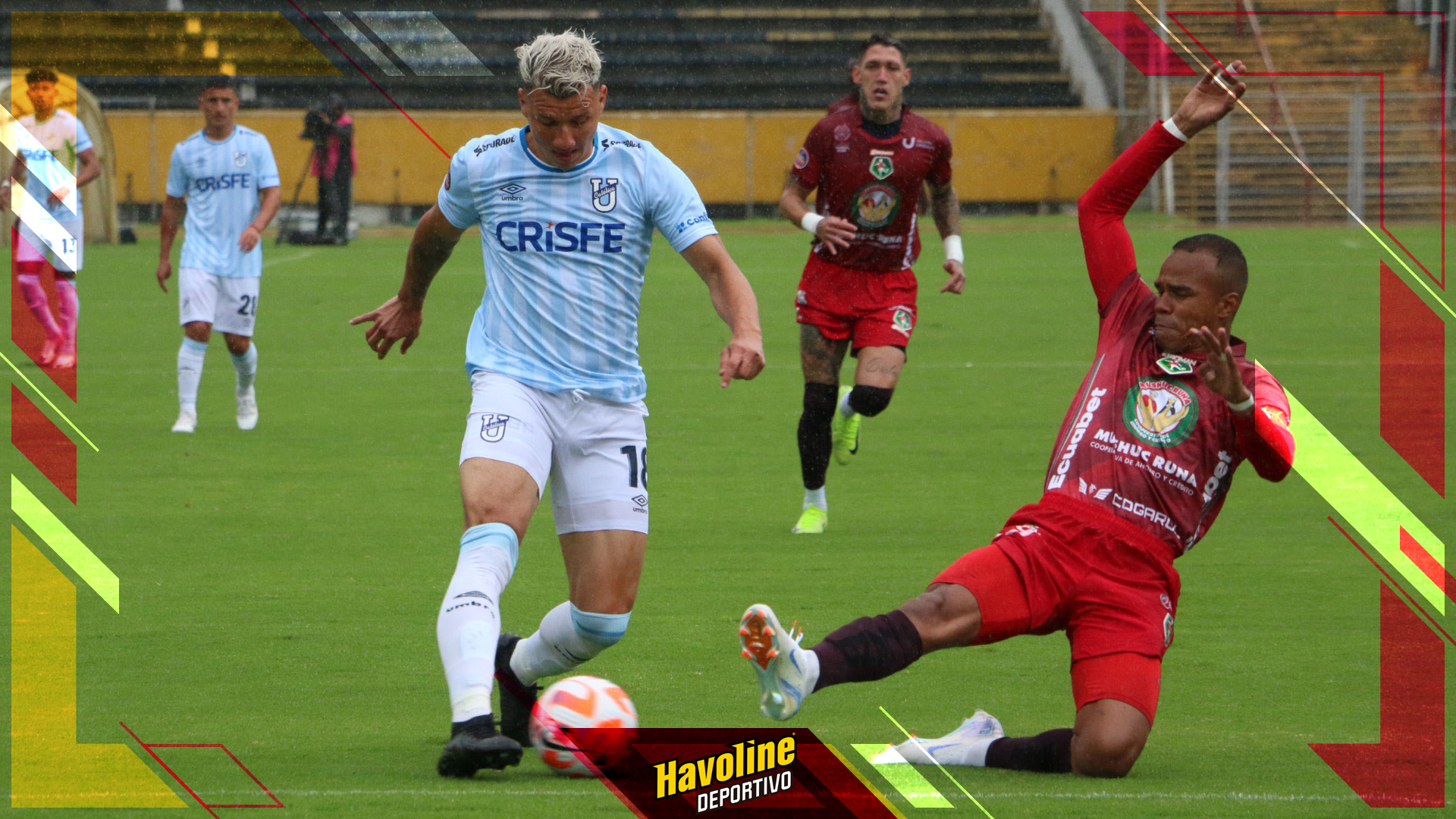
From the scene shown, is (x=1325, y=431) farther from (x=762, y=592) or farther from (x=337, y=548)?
(x=337, y=548)

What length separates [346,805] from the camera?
13.5 ft

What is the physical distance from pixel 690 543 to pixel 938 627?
3.58 meters

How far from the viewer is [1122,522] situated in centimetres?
464

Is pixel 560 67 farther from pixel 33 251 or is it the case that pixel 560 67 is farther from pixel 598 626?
pixel 33 251

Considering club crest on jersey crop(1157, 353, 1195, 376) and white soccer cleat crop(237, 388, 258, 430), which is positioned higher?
club crest on jersey crop(1157, 353, 1195, 376)

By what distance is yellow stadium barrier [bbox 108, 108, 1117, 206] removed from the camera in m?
30.9

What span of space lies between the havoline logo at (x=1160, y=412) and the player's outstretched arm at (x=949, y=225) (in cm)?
377

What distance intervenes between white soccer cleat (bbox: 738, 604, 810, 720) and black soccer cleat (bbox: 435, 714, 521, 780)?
61 centimetres

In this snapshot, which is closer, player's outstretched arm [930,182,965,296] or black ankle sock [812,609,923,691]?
black ankle sock [812,609,923,691]

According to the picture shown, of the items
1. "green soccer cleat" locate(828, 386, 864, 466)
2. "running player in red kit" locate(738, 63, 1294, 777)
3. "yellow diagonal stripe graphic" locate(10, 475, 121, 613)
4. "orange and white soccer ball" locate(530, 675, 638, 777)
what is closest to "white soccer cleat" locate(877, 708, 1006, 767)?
"running player in red kit" locate(738, 63, 1294, 777)

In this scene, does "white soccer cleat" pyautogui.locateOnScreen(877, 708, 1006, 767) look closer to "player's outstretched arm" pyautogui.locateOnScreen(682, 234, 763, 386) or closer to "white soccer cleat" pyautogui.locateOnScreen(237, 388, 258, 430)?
"player's outstretched arm" pyautogui.locateOnScreen(682, 234, 763, 386)

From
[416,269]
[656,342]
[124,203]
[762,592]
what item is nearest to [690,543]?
[762,592]

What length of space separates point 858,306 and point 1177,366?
360 cm
